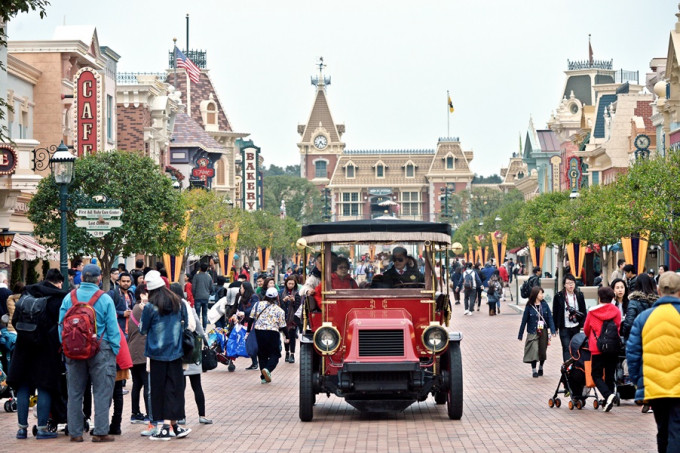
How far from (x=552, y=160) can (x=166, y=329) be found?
226 feet

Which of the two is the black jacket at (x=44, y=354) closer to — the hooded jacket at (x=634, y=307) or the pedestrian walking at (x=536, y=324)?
the hooded jacket at (x=634, y=307)

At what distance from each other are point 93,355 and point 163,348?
0.68 m

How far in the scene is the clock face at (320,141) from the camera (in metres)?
182

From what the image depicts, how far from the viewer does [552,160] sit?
261ft

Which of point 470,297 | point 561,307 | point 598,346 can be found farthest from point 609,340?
point 470,297

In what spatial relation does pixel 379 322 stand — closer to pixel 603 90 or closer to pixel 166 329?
pixel 166 329

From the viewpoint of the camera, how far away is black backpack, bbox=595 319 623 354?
14.4m

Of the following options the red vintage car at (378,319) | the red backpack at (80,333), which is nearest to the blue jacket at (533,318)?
the red vintage car at (378,319)

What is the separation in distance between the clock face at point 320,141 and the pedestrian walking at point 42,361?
170 metres

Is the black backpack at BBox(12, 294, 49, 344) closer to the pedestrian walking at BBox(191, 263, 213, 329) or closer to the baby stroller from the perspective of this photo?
the baby stroller

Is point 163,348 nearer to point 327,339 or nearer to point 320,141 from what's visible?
point 327,339

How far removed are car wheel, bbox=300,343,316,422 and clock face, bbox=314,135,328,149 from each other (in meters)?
169

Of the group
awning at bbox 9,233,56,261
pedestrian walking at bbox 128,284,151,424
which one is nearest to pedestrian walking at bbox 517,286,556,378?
pedestrian walking at bbox 128,284,151,424

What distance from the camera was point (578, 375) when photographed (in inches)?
594
